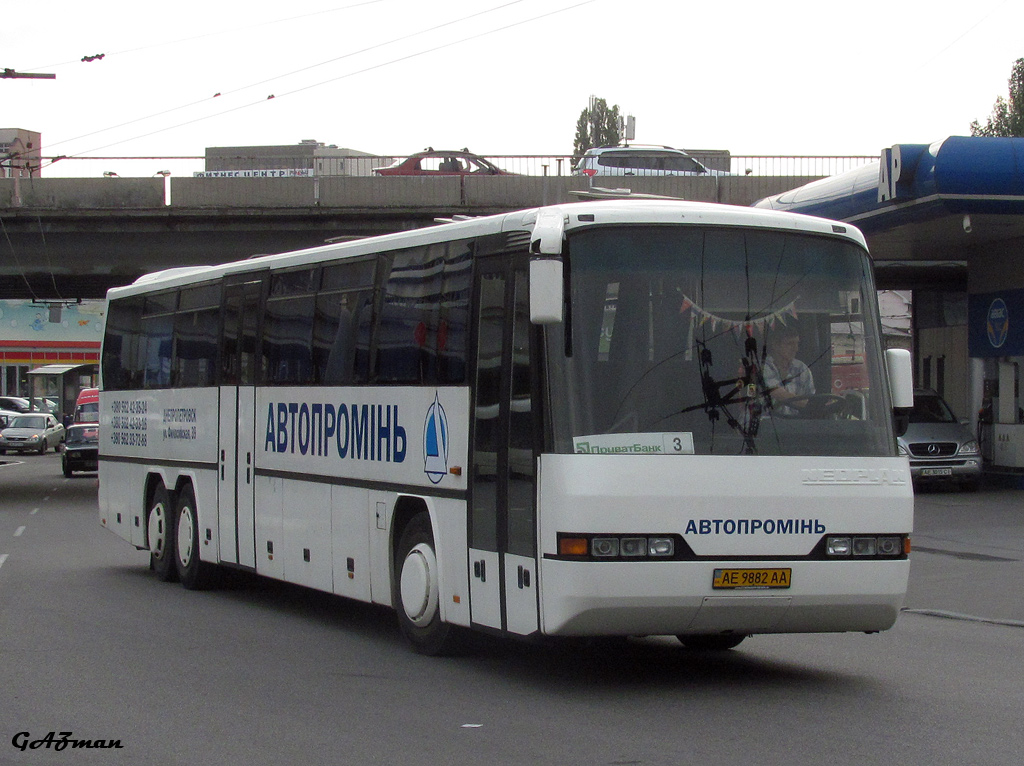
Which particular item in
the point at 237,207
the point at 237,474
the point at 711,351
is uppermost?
the point at 237,207

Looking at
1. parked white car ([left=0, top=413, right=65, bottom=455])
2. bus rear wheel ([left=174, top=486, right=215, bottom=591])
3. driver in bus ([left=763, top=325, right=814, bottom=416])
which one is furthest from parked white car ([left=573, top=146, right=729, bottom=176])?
parked white car ([left=0, top=413, right=65, bottom=455])

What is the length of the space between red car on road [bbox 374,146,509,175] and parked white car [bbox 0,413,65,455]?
30297 mm

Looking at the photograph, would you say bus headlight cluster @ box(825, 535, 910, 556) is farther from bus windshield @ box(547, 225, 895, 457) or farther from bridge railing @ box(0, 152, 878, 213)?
bridge railing @ box(0, 152, 878, 213)

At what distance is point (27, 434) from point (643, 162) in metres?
34.3

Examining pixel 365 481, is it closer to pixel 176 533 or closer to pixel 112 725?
pixel 112 725

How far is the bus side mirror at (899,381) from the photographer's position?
918cm

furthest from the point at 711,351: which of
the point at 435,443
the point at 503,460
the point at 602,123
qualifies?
the point at 602,123

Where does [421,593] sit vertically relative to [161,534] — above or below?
above

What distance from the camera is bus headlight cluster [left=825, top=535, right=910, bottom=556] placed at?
8.70m

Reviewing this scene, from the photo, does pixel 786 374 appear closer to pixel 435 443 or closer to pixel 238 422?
pixel 435 443

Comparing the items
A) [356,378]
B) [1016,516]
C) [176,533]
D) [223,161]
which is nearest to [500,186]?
[223,161]

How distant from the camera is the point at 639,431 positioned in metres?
8.55

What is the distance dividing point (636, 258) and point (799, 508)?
1.73m

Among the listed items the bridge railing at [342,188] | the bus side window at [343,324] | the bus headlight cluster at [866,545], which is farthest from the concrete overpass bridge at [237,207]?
the bus headlight cluster at [866,545]
